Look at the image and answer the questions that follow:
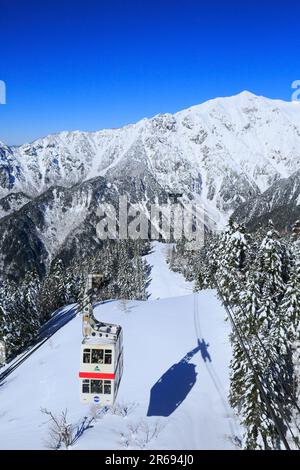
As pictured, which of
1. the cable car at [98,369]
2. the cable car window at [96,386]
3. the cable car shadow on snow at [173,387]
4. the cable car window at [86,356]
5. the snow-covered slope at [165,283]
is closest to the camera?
the cable car at [98,369]

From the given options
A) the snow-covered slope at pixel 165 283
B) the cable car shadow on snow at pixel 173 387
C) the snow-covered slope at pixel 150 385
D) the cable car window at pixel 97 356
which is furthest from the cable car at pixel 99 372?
the snow-covered slope at pixel 165 283

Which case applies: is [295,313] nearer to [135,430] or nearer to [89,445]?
[135,430]

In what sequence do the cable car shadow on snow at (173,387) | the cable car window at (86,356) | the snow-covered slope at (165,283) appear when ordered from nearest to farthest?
the cable car window at (86,356), the cable car shadow on snow at (173,387), the snow-covered slope at (165,283)

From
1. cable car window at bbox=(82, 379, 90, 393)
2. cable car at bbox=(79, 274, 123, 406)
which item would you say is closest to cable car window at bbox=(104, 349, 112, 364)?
cable car at bbox=(79, 274, 123, 406)

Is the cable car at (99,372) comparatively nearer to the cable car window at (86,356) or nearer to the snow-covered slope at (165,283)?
the cable car window at (86,356)

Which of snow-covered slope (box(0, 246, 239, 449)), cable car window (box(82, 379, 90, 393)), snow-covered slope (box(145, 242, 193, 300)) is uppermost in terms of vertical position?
cable car window (box(82, 379, 90, 393))

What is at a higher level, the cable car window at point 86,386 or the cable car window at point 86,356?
the cable car window at point 86,356

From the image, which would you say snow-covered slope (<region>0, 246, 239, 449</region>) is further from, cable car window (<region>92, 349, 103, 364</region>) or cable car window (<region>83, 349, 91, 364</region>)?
cable car window (<region>92, 349, 103, 364</region>)
